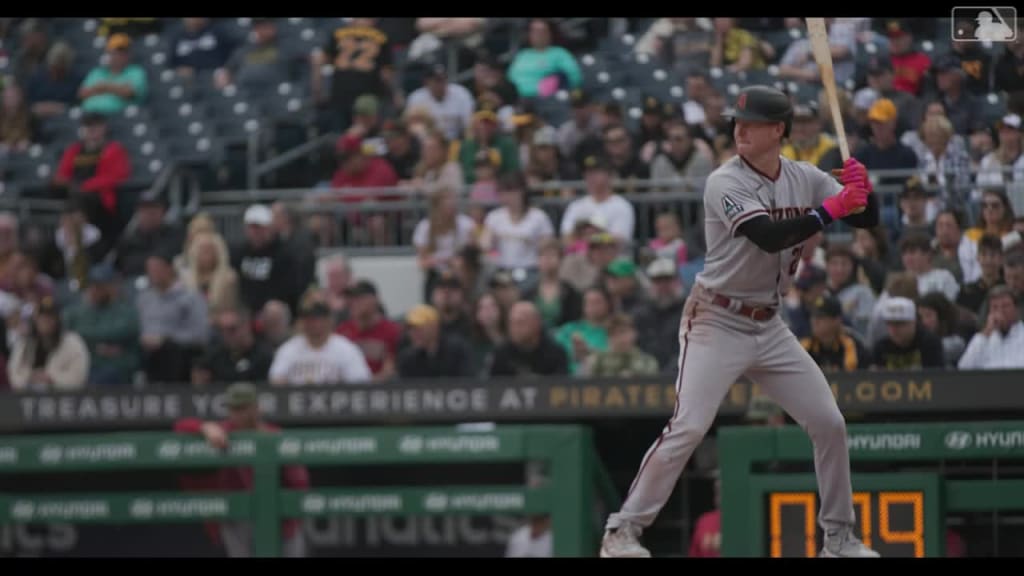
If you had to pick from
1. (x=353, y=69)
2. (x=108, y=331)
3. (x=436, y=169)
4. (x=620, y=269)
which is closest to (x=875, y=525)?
(x=620, y=269)

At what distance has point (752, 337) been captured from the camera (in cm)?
693

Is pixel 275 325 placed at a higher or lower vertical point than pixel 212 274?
lower

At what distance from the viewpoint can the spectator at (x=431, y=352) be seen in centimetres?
1122

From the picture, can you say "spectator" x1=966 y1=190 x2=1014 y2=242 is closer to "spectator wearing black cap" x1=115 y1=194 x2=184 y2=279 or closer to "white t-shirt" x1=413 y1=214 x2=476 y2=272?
"white t-shirt" x1=413 y1=214 x2=476 y2=272

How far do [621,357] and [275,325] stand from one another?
93.3 inches

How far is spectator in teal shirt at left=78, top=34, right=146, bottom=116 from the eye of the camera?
15.3 metres

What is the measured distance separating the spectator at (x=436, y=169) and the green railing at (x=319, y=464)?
8.43ft

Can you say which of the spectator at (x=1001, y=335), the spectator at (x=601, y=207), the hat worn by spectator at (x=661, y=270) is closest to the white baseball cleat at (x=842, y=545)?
the spectator at (x=1001, y=335)

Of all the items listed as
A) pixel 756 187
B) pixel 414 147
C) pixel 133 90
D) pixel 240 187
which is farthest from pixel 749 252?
pixel 133 90

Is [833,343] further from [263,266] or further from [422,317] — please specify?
[263,266]

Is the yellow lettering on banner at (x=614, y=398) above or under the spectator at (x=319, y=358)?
under

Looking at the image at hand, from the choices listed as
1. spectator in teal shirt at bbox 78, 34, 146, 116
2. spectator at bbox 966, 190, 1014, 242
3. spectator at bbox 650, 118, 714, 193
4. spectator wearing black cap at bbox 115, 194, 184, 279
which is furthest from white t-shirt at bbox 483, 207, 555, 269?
spectator in teal shirt at bbox 78, 34, 146, 116

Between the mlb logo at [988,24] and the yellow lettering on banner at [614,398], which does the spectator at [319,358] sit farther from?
the mlb logo at [988,24]

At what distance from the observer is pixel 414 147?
1335cm
